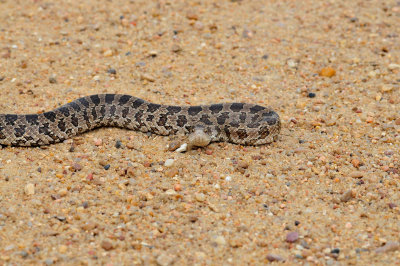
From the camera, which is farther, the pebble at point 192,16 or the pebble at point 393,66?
the pebble at point 192,16

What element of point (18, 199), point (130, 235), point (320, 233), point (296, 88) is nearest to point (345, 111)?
point (296, 88)

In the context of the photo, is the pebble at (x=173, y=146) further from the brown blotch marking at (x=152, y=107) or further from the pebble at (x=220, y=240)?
the pebble at (x=220, y=240)

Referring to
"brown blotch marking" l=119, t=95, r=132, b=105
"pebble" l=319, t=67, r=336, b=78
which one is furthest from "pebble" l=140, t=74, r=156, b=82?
"pebble" l=319, t=67, r=336, b=78

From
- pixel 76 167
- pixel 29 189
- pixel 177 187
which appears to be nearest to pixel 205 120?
pixel 177 187

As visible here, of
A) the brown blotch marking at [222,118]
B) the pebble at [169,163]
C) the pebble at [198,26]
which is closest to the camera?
the pebble at [169,163]

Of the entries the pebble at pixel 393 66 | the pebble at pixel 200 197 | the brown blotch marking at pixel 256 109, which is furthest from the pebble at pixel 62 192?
the pebble at pixel 393 66

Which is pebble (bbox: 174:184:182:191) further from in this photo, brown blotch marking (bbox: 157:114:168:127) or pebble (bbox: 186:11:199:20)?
pebble (bbox: 186:11:199:20)
